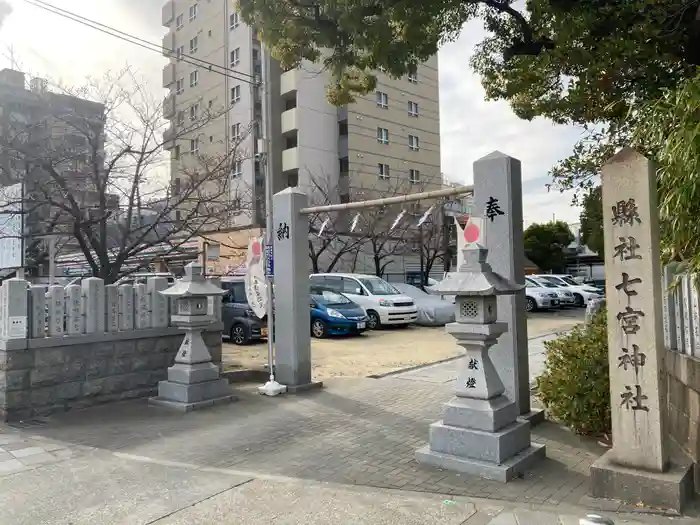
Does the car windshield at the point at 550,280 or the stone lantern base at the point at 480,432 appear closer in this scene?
the stone lantern base at the point at 480,432

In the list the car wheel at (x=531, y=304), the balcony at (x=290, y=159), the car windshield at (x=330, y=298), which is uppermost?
the balcony at (x=290, y=159)

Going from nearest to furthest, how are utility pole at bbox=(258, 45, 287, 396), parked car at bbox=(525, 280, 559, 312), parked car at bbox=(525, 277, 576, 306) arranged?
utility pole at bbox=(258, 45, 287, 396), parked car at bbox=(525, 280, 559, 312), parked car at bbox=(525, 277, 576, 306)

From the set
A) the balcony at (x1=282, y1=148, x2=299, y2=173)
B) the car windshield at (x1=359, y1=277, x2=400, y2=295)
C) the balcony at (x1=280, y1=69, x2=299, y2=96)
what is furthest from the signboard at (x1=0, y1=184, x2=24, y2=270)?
the balcony at (x1=280, y1=69, x2=299, y2=96)

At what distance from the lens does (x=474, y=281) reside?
493 cm

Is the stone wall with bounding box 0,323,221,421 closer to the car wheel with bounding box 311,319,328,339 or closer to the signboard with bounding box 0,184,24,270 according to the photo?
the signboard with bounding box 0,184,24,270

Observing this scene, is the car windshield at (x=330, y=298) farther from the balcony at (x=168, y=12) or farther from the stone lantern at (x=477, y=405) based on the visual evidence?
the balcony at (x=168, y=12)

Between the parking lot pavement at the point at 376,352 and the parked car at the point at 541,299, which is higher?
the parked car at the point at 541,299

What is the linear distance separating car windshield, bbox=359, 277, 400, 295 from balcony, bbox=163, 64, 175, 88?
70.9 ft

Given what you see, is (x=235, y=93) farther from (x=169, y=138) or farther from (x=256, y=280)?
(x=256, y=280)

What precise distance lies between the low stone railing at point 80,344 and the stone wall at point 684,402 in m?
6.47

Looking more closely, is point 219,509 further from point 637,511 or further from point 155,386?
point 155,386

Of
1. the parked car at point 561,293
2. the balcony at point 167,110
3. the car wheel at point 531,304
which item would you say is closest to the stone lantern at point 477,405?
the balcony at point 167,110

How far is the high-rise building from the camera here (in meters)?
28.5

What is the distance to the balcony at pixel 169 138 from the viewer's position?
34.4ft
